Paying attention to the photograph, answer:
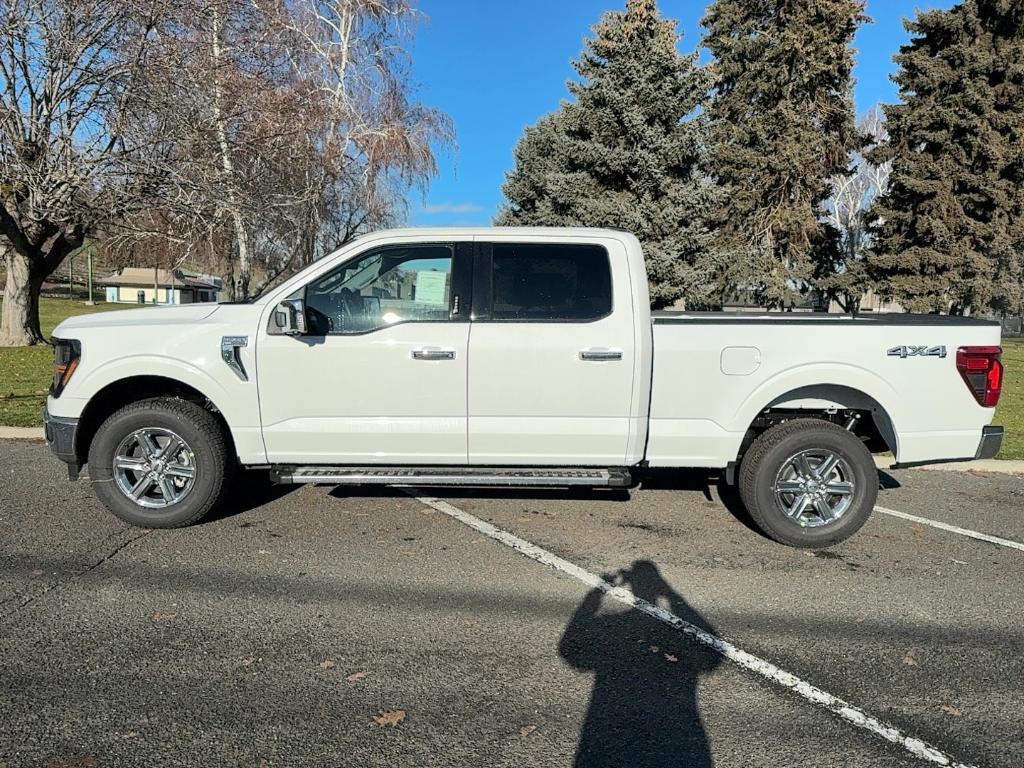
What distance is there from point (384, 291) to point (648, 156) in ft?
46.2

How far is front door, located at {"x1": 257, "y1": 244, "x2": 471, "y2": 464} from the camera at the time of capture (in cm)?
457

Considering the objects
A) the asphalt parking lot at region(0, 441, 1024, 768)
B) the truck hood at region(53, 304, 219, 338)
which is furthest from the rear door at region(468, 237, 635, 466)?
the truck hood at region(53, 304, 219, 338)

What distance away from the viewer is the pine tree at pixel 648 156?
56.5ft

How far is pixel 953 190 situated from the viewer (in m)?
23.5

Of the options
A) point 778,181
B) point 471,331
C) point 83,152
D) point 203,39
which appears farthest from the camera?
point 778,181

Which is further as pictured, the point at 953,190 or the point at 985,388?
the point at 953,190

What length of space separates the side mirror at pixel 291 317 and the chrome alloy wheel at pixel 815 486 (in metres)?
3.26

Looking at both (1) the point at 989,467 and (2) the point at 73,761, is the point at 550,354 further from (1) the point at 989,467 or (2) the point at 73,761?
(1) the point at 989,467

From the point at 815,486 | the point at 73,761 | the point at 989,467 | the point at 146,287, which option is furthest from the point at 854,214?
the point at 146,287

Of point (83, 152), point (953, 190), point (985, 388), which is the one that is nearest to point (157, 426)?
point (985, 388)

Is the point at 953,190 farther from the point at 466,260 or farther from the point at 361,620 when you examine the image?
the point at 361,620

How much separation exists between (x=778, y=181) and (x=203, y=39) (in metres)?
17.5

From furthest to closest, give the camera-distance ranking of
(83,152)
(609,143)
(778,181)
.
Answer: (778,181)
(609,143)
(83,152)

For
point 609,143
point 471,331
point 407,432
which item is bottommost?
point 407,432
